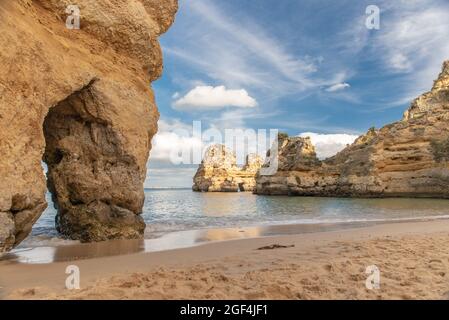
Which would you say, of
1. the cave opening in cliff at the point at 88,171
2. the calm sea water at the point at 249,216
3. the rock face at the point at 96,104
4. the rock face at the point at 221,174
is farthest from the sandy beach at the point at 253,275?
the rock face at the point at 221,174

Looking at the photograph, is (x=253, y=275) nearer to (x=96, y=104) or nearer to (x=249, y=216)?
(x=96, y=104)

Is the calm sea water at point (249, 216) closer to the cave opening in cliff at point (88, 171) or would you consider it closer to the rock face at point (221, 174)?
the cave opening in cliff at point (88, 171)

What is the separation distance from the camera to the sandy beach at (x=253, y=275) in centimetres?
451

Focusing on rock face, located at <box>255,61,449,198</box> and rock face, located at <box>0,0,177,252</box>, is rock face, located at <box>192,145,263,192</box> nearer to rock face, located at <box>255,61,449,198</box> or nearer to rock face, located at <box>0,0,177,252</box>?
rock face, located at <box>255,61,449,198</box>

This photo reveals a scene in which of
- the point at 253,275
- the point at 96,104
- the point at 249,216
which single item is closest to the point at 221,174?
the point at 249,216

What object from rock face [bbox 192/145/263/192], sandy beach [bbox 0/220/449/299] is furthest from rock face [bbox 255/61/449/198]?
sandy beach [bbox 0/220/449/299]

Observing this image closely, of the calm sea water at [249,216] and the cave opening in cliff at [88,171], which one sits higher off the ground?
the cave opening in cliff at [88,171]

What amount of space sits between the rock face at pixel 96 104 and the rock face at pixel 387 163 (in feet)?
167

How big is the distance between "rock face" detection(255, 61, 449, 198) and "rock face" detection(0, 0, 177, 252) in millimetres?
50834

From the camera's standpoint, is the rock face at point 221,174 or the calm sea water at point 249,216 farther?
the rock face at point 221,174

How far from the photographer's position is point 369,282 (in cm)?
494

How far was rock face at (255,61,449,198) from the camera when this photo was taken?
52156 mm

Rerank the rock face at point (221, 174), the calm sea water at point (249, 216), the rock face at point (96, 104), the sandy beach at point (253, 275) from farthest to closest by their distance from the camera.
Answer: the rock face at point (221, 174), the calm sea water at point (249, 216), the rock face at point (96, 104), the sandy beach at point (253, 275)

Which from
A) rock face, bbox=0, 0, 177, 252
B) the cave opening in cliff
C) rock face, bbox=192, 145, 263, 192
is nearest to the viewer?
rock face, bbox=0, 0, 177, 252
